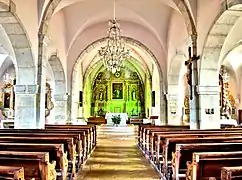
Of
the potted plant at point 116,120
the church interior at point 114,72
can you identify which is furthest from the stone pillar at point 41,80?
the potted plant at point 116,120

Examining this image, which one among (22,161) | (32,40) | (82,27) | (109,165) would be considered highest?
(82,27)

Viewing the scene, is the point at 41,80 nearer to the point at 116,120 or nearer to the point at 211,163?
the point at 211,163

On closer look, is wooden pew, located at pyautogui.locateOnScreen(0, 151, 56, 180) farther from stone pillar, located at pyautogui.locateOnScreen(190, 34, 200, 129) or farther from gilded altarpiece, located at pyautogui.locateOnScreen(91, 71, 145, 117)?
gilded altarpiece, located at pyautogui.locateOnScreen(91, 71, 145, 117)

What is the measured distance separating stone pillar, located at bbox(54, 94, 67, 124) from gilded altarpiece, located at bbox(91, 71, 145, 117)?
11534 millimetres

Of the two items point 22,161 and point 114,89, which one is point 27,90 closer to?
point 22,161

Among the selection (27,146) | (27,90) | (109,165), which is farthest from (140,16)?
(27,146)

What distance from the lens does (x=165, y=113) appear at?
48.3 ft

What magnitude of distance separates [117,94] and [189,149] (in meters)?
22.1

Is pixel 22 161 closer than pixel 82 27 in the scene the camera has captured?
Yes

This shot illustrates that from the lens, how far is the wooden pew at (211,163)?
3.30 meters

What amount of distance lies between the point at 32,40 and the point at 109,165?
13.1 feet

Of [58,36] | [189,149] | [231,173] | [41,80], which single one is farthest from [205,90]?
[231,173]

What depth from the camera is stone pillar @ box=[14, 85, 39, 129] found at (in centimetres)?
880

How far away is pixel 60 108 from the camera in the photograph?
14.3 meters
